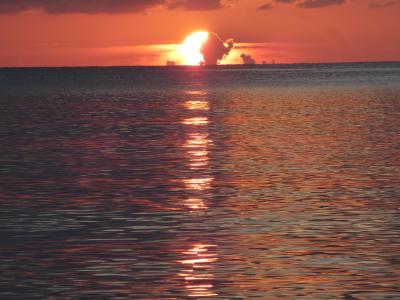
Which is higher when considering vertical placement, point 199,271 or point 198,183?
point 199,271

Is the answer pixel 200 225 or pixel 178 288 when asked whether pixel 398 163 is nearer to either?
pixel 200 225

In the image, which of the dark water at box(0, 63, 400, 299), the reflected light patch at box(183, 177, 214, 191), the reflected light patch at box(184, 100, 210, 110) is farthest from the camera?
the reflected light patch at box(184, 100, 210, 110)

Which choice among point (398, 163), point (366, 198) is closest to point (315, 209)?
point (366, 198)

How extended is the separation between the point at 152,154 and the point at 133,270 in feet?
80.2

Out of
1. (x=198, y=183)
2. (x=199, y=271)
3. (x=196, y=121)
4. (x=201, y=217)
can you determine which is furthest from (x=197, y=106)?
(x=199, y=271)

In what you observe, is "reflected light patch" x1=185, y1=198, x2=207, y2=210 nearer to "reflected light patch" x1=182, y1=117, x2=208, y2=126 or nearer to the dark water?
the dark water

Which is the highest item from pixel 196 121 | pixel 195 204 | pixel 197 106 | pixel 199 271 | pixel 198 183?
pixel 199 271

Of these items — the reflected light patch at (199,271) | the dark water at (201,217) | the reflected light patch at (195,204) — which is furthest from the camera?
the reflected light patch at (195,204)

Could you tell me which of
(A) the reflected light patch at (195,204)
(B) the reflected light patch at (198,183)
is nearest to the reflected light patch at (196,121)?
(B) the reflected light patch at (198,183)

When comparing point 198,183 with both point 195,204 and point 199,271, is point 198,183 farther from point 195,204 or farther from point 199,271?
point 199,271

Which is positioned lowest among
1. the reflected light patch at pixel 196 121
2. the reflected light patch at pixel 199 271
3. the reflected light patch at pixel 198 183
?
the reflected light patch at pixel 196 121

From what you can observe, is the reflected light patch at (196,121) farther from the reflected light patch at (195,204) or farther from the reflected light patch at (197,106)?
the reflected light patch at (195,204)

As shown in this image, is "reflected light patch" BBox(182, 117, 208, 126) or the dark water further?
"reflected light patch" BBox(182, 117, 208, 126)

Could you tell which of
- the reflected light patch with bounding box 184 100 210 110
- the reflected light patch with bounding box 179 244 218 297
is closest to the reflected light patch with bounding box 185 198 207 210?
the reflected light patch with bounding box 179 244 218 297
